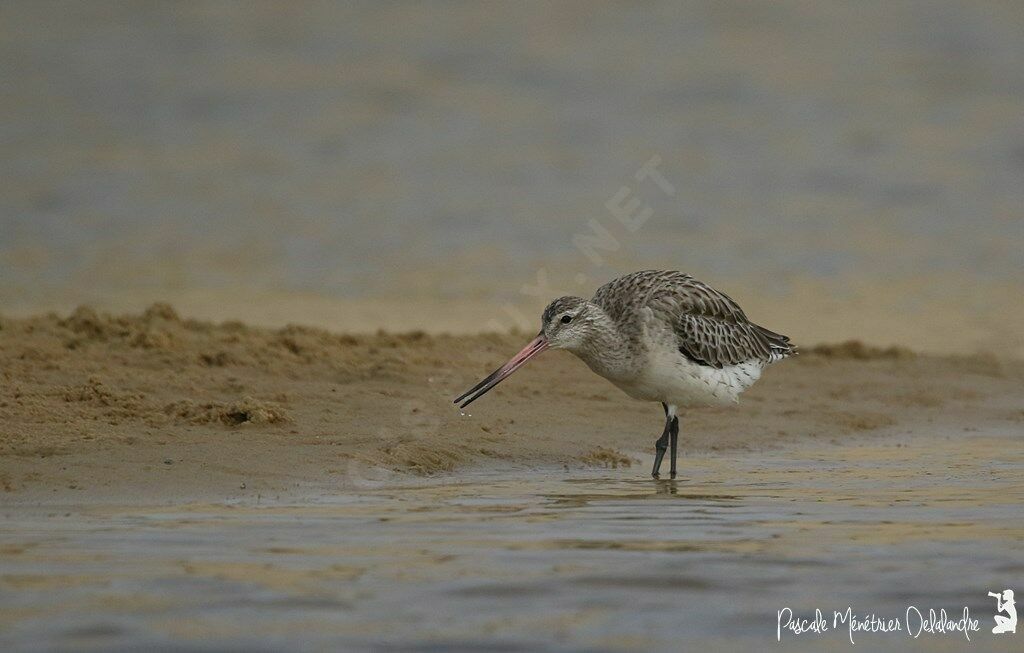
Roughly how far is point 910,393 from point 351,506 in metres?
8.42

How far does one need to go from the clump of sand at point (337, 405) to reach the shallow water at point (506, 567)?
0.88 metres

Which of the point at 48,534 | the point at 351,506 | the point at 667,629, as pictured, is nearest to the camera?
the point at 667,629

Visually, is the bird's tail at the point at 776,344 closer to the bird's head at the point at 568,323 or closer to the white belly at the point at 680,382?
the white belly at the point at 680,382

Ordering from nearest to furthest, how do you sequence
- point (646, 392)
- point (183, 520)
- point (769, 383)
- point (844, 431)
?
point (183, 520) < point (646, 392) < point (844, 431) < point (769, 383)

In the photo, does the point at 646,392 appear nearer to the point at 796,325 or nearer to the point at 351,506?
the point at 351,506

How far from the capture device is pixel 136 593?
6461mm

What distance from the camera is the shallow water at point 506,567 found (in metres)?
6.01

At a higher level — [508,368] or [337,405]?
[508,368]

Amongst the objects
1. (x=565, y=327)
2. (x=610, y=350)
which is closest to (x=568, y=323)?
(x=565, y=327)

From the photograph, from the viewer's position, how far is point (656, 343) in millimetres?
11375

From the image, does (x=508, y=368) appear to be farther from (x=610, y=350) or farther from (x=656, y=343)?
(x=656, y=343)

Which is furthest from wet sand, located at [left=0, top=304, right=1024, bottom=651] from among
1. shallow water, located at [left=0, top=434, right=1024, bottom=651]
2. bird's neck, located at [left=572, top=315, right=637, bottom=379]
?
bird's neck, located at [left=572, top=315, right=637, bottom=379]

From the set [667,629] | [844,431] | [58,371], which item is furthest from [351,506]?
[844,431]

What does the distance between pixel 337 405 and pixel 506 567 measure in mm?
4860
